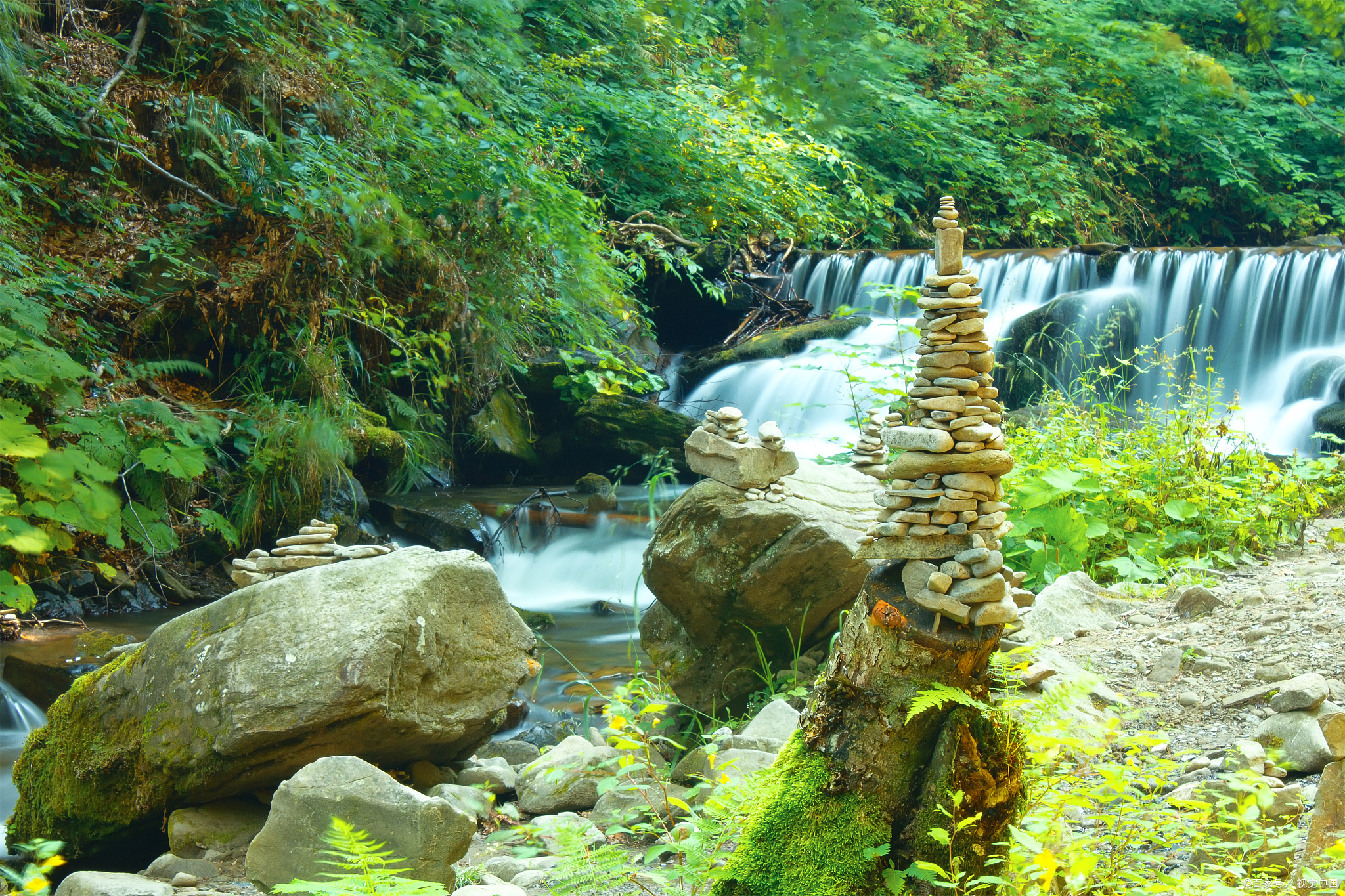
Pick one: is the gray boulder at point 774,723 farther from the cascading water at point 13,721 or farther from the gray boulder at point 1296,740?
the cascading water at point 13,721

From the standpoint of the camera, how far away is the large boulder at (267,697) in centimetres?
323

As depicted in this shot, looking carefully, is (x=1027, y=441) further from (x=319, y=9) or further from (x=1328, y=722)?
(x=319, y=9)

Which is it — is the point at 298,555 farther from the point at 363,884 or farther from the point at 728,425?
the point at 363,884

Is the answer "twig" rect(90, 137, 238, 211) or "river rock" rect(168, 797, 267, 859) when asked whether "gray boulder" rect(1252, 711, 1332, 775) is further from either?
"twig" rect(90, 137, 238, 211)

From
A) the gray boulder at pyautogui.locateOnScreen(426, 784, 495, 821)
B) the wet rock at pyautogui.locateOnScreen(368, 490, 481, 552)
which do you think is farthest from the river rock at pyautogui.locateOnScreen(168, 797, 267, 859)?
the wet rock at pyautogui.locateOnScreen(368, 490, 481, 552)

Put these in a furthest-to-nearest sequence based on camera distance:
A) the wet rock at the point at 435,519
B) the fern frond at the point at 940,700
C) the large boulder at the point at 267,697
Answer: the wet rock at the point at 435,519 → the large boulder at the point at 267,697 → the fern frond at the point at 940,700

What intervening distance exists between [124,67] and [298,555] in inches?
216

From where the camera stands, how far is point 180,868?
3.11 metres

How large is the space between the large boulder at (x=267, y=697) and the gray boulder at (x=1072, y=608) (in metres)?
2.33

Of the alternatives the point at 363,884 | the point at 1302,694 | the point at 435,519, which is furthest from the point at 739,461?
the point at 435,519

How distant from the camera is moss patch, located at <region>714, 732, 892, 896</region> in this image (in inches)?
81.0

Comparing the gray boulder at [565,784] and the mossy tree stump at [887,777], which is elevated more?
the mossy tree stump at [887,777]

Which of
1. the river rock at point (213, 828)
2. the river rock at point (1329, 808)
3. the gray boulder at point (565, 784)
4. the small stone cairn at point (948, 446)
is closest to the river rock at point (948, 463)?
the small stone cairn at point (948, 446)

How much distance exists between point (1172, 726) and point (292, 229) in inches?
271
